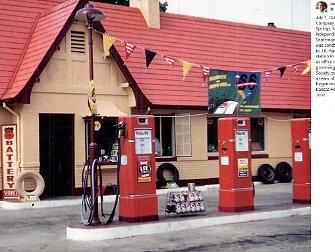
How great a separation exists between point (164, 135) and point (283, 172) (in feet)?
17.2

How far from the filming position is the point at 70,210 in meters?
15.0

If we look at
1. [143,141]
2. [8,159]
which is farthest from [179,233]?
[8,159]

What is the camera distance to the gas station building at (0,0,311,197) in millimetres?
16797

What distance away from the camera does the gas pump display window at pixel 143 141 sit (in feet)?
37.4

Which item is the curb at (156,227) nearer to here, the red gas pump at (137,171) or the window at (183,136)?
the red gas pump at (137,171)

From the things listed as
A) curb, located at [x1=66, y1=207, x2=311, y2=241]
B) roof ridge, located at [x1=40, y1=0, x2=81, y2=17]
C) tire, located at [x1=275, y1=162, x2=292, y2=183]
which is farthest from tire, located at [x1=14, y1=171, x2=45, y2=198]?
tire, located at [x1=275, y1=162, x2=292, y2=183]

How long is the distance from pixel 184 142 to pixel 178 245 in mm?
9940

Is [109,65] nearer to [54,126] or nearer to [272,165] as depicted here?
→ [54,126]

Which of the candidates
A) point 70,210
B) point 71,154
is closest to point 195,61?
point 71,154

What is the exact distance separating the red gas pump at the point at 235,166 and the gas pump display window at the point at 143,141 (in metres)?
2.15

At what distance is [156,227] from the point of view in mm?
11203

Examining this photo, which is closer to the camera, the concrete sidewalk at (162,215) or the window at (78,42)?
the concrete sidewalk at (162,215)

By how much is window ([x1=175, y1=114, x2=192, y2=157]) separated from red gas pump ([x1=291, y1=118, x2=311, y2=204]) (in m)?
5.84

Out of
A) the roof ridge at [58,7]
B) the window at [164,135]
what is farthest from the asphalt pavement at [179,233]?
the roof ridge at [58,7]
